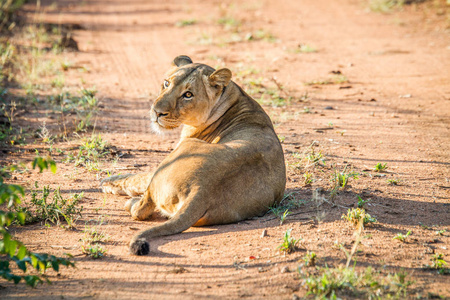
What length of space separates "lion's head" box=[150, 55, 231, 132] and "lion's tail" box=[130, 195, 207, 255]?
4.20 ft

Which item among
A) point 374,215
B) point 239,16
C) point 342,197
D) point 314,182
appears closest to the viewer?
point 374,215

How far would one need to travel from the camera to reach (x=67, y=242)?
448 cm

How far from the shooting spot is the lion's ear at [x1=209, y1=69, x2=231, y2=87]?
5.25 meters

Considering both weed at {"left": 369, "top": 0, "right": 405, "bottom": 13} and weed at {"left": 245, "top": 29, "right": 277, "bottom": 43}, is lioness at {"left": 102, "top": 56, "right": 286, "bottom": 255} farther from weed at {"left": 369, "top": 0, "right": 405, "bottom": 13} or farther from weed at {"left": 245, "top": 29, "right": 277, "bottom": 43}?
weed at {"left": 369, "top": 0, "right": 405, "bottom": 13}

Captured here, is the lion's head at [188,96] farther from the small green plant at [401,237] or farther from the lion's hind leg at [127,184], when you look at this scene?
the small green plant at [401,237]

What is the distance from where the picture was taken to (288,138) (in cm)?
729

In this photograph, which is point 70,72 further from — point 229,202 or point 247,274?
point 247,274

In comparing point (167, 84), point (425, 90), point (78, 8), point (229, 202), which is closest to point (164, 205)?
point (229, 202)

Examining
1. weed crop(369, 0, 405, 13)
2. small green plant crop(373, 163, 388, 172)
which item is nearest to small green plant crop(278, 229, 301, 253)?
small green plant crop(373, 163, 388, 172)

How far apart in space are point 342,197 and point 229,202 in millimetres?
1350

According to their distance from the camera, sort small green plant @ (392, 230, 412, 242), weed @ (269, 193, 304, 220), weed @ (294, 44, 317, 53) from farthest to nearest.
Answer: weed @ (294, 44, 317, 53) < weed @ (269, 193, 304, 220) < small green plant @ (392, 230, 412, 242)

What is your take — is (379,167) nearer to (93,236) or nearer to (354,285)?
(354,285)

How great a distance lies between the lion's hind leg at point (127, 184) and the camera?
5395 millimetres

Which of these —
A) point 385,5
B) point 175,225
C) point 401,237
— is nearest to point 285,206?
point 401,237
